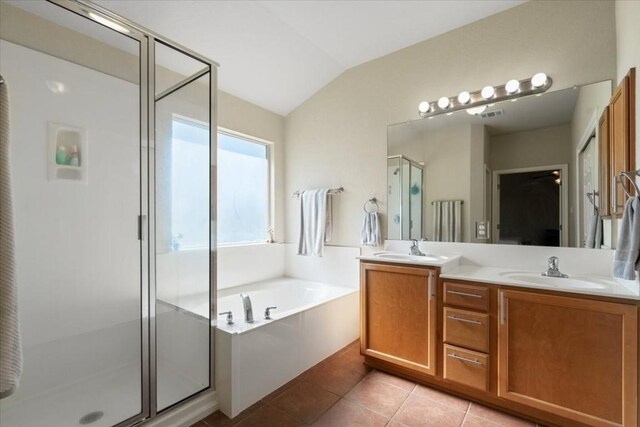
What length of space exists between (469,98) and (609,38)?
2.80 ft

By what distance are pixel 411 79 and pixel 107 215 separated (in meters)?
2.78

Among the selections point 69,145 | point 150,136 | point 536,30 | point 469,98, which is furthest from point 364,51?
point 69,145

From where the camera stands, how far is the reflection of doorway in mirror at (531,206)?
6.85ft

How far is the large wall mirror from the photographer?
202 cm

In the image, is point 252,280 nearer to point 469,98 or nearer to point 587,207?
point 469,98

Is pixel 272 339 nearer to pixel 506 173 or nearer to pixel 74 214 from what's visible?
pixel 74 214

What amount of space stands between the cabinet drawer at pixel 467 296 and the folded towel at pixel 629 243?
2.11 ft

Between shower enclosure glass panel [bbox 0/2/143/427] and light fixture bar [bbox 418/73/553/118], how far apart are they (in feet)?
7.48

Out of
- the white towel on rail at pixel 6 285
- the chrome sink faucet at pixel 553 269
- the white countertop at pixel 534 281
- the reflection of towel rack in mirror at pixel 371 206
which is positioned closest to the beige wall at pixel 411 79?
the reflection of towel rack in mirror at pixel 371 206

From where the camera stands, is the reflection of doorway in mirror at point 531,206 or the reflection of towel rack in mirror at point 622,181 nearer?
the reflection of towel rack in mirror at point 622,181

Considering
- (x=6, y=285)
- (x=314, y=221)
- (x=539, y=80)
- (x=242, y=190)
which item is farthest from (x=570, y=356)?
(x=242, y=190)

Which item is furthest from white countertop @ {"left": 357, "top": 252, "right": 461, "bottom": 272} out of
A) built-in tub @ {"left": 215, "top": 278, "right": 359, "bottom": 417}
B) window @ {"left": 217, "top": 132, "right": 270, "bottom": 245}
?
window @ {"left": 217, "top": 132, "right": 270, "bottom": 245}

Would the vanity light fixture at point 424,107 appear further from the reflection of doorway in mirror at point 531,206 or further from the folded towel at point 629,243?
the folded towel at point 629,243

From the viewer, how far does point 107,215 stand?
219 centimetres
